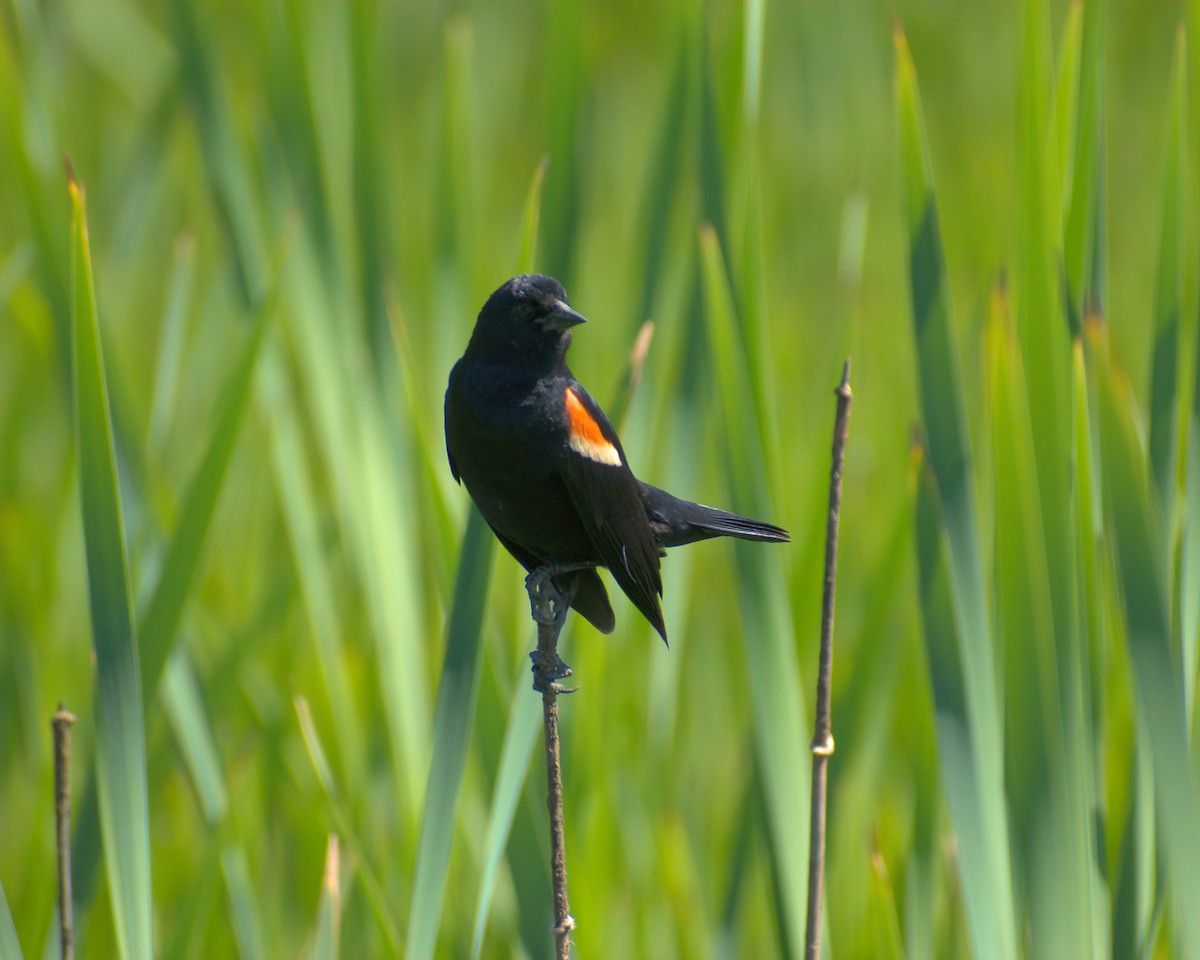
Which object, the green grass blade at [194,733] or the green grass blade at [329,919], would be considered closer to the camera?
the green grass blade at [329,919]

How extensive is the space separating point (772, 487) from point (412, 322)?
1741mm

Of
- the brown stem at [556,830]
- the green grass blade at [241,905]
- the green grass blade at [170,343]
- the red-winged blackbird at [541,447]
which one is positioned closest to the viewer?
the brown stem at [556,830]

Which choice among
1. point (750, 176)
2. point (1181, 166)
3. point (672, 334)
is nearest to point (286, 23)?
point (750, 176)

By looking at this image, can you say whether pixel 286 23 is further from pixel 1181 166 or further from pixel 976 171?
pixel 976 171

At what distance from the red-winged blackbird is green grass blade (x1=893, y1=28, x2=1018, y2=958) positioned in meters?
0.18

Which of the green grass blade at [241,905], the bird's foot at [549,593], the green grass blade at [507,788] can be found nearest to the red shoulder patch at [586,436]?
the bird's foot at [549,593]

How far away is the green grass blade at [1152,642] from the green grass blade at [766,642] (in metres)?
0.33

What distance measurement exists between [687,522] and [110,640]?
1.70ft

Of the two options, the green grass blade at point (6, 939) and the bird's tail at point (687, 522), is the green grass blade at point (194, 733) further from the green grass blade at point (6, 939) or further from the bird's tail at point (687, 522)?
the bird's tail at point (687, 522)

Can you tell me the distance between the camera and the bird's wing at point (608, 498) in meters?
1.03

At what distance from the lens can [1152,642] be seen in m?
0.99

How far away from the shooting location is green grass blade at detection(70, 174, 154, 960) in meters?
0.98

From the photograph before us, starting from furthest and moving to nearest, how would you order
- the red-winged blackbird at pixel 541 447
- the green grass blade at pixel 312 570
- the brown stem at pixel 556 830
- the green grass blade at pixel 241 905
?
the green grass blade at pixel 312 570
the green grass blade at pixel 241 905
the red-winged blackbird at pixel 541 447
the brown stem at pixel 556 830

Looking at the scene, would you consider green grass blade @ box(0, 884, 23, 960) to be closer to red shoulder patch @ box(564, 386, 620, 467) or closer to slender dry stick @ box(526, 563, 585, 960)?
slender dry stick @ box(526, 563, 585, 960)
